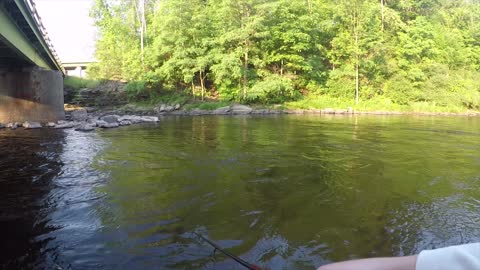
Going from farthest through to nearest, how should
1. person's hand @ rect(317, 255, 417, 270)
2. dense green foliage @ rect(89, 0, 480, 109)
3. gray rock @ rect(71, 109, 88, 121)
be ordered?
dense green foliage @ rect(89, 0, 480, 109) < gray rock @ rect(71, 109, 88, 121) < person's hand @ rect(317, 255, 417, 270)

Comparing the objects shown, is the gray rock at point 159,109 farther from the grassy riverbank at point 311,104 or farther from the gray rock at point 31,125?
the gray rock at point 31,125

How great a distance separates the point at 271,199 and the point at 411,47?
120 ft

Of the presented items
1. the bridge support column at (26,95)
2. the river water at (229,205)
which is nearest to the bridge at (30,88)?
the bridge support column at (26,95)

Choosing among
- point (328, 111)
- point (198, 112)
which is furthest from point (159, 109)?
point (328, 111)

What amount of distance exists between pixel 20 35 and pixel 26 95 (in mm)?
5641

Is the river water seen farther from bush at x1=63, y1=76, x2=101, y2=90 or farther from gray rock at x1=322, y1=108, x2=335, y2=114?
bush at x1=63, y1=76, x2=101, y2=90

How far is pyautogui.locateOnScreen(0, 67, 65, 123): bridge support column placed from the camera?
65.2 feet

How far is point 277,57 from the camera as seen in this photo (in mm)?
33969

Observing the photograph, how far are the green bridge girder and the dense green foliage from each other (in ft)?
46.4

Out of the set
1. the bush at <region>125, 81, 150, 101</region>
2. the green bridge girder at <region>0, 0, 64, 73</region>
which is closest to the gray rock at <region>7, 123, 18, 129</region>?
the green bridge girder at <region>0, 0, 64, 73</region>

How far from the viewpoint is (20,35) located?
611 inches

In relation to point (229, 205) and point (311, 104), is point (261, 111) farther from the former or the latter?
point (229, 205)

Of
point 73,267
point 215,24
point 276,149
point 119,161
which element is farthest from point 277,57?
point 73,267

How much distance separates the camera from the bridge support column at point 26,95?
19.9 m
